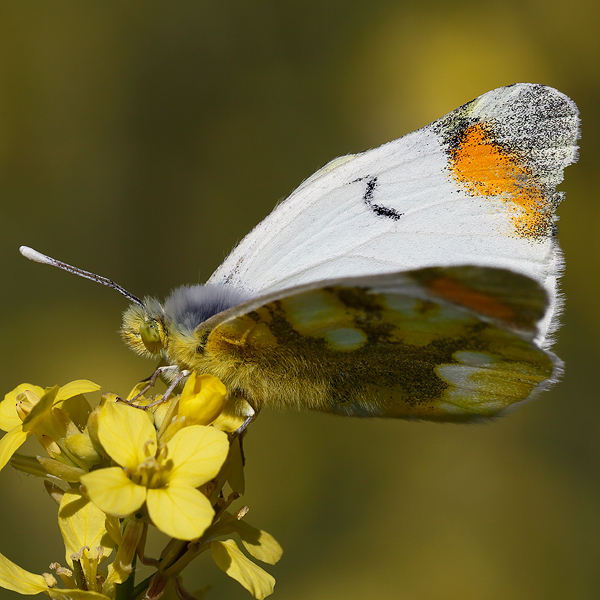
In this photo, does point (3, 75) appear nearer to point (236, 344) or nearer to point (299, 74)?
point (299, 74)

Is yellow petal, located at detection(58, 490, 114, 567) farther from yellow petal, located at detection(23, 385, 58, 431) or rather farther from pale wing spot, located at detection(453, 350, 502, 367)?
pale wing spot, located at detection(453, 350, 502, 367)

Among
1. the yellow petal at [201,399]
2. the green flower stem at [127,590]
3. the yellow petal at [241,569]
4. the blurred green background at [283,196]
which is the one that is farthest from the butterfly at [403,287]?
the blurred green background at [283,196]

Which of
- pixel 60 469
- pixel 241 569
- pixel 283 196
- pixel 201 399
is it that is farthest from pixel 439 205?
pixel 283 196

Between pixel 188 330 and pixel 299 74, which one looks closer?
pixel 188 330

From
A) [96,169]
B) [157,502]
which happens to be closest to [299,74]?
[96,169]

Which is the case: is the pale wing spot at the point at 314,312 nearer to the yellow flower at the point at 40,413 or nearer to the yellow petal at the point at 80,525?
the yellow flower at the point at 40,413

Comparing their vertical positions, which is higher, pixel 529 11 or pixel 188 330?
pixel 529 11

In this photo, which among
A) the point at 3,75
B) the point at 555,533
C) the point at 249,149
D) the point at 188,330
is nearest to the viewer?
the point at 188,330
